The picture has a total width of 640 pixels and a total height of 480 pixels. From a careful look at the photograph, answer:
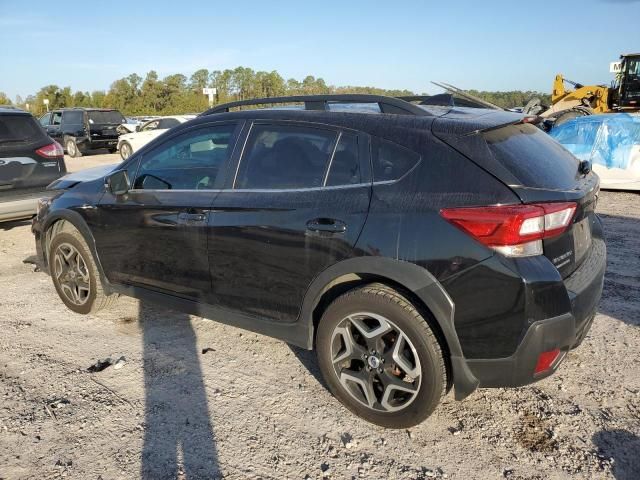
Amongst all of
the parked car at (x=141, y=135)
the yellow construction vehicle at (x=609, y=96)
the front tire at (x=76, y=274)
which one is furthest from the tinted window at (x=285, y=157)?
the yellow construction vehicle at (x=609, y=96)

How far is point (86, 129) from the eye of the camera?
19.0 metres

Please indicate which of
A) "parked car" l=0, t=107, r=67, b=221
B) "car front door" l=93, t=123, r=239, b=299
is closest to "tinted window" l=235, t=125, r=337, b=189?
"car front door" l=93, t=123, r=239, b=299

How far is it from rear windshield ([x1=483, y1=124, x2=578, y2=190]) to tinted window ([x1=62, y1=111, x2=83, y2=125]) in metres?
19.6

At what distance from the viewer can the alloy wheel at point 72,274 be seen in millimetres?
4328

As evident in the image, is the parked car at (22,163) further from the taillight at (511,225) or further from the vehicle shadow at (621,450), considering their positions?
the vehicle shadow at (621,450)

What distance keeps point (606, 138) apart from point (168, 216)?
9158 millimetres

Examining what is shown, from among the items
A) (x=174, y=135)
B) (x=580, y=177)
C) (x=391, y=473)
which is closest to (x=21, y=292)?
(x=174, y=135)

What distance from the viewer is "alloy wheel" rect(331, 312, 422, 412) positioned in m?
2.66

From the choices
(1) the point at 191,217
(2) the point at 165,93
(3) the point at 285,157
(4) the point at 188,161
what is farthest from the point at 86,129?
(2) the point at 165,93

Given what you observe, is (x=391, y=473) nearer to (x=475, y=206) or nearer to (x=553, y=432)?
(x=553, y=432)

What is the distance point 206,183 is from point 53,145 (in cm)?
486

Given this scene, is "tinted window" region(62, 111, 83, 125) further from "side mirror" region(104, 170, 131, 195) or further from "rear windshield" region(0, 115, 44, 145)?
"side mirror" region(104, 170, 131, 195)

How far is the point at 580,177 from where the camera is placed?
2900 mm

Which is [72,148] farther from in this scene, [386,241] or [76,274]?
[386,241]
